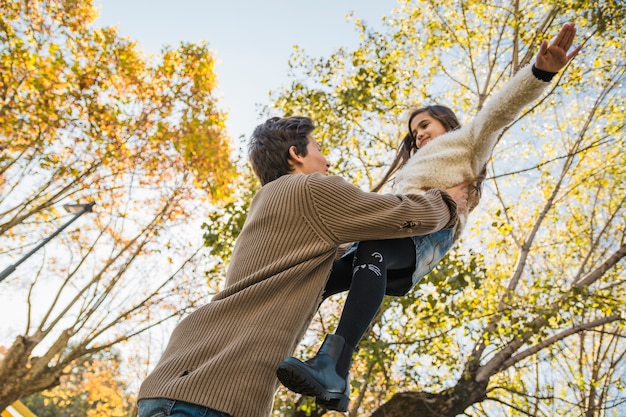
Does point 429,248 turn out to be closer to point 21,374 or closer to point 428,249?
point 428,249

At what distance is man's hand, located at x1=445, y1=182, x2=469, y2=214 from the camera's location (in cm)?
231

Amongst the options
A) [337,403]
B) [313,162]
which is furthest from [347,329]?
[313,162]

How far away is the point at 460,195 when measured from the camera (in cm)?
234

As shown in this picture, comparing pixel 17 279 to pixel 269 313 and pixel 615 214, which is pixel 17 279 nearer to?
pixel 269 313

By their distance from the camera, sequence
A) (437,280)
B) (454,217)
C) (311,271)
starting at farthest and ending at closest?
(437,280)
(454,217)
(311,271)

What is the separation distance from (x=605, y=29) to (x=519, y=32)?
1.14 m

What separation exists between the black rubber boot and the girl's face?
154cm

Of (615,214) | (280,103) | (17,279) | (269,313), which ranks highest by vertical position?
(615,214)

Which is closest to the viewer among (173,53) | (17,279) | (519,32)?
(519,32)

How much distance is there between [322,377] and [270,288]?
0.35m

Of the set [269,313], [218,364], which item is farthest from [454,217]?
[218,364]

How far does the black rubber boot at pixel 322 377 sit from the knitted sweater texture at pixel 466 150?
3.50ft

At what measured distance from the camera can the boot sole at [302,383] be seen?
1.33 m

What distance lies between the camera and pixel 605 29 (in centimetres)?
650
